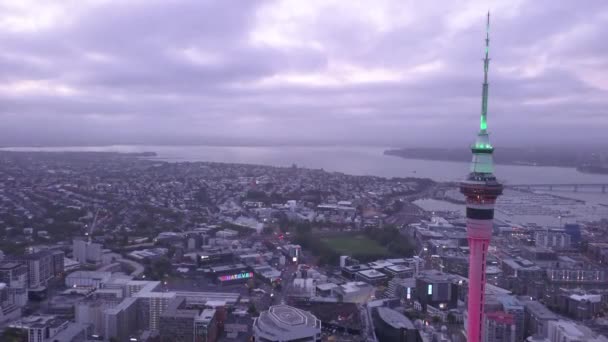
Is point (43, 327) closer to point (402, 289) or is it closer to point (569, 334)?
point (402, 289)

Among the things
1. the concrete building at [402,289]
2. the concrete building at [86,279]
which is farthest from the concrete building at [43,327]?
the concrete building at [402,289]

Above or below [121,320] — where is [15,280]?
above

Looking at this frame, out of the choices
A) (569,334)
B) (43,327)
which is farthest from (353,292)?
(43,327)

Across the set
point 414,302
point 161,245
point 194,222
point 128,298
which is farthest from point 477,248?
point 194,222

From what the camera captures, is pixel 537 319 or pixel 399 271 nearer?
pixel 537 319

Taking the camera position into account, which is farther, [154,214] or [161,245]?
[154,214]

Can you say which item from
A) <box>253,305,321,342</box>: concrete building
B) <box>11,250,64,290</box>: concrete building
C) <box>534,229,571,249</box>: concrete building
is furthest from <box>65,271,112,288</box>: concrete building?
<box>534,229,571,249</box>: concrete building

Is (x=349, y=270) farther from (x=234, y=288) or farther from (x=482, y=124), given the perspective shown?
(x=482, y=124)
